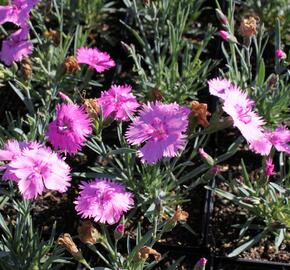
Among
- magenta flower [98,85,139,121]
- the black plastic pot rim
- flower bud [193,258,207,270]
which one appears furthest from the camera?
the black plastic pot rim

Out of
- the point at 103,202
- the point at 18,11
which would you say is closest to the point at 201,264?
the point at 103,202

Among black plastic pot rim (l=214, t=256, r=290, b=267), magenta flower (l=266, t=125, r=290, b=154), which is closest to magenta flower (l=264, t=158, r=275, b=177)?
magenta flower (l=266, t=125, r=290, b=154)

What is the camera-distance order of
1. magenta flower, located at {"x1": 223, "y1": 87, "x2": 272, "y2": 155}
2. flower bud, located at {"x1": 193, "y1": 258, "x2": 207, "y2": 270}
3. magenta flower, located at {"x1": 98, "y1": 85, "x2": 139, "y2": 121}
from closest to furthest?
flower bud, located at {"x1": 193, "y1": 258, "x2": 207, "y2": 270}, magenta flower, located at {"x1": 223, "y1": 87, "x2": 272, "y2": 155}, magenta flower, located at {"x1": 98, "y1": 85, "x2": 139, "y2": 121}

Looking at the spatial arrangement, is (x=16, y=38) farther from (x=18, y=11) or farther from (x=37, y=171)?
(x=37, y=171)

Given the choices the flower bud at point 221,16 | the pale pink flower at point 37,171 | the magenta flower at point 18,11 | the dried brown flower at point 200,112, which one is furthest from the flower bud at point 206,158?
the magenta flower at point 18,11

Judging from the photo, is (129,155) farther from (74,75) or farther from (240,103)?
(74,75)

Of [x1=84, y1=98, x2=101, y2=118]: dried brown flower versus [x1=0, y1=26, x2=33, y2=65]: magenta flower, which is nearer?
[x1=84, y1=98, x2=101, y2=118]: dried brown flower

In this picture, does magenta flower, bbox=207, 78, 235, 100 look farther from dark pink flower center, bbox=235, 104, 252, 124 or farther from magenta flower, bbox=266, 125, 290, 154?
magenta flower, bbox=266, 125, 290, 154
